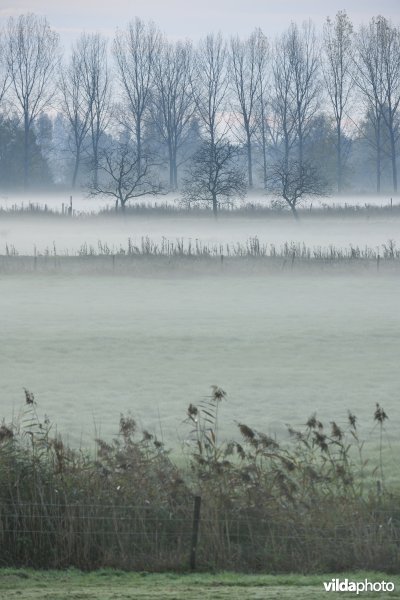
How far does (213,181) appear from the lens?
4916 cm

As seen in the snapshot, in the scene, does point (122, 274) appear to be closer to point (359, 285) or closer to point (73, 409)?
point (359, 285)

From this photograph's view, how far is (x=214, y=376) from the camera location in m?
18.1

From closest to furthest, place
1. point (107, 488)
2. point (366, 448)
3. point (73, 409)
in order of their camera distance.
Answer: point (107, 488) → point (366, 448) → point (73, 409)

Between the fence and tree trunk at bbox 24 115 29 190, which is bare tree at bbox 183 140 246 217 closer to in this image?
tree trunk at bbox 24 115 29 190

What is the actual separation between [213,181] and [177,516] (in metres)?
40.8

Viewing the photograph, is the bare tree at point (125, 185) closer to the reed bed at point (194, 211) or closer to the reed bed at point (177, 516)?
the reed bed at point (194, 211)

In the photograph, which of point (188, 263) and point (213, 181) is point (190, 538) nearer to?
point (188, 263)

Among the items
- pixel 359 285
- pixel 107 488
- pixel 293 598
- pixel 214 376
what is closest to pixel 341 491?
pixel 107 488

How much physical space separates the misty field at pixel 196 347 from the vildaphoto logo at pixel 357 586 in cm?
462

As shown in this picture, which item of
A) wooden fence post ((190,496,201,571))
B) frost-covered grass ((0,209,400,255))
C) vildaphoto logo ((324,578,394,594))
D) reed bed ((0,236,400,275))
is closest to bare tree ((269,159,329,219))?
frost-covered grass ((0,209,400,255))

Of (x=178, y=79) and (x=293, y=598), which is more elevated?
(x=178, y=79)

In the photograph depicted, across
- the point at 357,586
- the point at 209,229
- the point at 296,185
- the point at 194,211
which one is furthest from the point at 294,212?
the point at 357,586

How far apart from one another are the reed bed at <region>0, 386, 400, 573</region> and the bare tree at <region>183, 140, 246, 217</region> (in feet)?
128

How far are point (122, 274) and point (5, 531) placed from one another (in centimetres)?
2469
